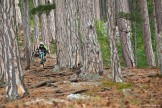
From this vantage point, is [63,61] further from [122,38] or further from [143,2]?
[143,2]

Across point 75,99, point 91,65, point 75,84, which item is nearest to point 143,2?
point 91,65

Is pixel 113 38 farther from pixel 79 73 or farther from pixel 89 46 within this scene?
pixel 79 73

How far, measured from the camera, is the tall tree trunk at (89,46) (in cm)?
1208

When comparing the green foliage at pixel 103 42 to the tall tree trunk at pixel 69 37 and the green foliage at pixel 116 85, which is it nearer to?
the tall tree trunk at pixel 69 37

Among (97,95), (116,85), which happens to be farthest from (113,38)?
(97,95)

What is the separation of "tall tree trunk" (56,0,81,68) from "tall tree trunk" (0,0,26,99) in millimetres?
7132

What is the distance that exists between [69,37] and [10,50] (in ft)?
24.5

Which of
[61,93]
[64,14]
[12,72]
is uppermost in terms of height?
[64,14]

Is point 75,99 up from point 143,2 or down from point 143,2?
down

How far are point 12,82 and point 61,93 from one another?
4.64ft

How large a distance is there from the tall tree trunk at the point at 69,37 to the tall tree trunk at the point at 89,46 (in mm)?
3433

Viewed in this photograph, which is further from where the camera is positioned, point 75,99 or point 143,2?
point 143,2

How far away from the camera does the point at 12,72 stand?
8766mm

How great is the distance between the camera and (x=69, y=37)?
52.7 ft
